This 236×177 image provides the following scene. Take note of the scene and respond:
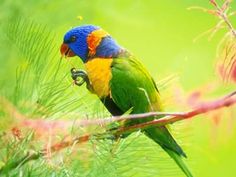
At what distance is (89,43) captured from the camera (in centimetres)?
115

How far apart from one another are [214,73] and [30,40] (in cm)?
24

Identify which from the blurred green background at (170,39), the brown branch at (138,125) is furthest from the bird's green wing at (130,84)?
the blurred green background at (170,39)

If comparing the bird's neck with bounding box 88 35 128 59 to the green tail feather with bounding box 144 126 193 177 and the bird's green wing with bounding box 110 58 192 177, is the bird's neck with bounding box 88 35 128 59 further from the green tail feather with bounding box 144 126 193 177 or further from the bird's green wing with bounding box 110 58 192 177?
the green tail feather with bounding box 144 126 193 177

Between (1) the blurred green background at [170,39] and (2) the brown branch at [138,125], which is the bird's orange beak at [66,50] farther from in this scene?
(1) the blurred green background at [170,39]

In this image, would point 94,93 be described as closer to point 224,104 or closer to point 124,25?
point 224,104

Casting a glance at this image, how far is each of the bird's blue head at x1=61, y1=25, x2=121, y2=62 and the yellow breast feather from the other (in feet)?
0.08

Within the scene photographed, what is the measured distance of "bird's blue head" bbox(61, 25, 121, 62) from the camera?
1.08 meters

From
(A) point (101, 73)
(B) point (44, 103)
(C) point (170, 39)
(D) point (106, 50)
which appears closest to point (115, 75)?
(A) point (101, 73)

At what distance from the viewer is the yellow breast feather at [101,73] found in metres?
1.01

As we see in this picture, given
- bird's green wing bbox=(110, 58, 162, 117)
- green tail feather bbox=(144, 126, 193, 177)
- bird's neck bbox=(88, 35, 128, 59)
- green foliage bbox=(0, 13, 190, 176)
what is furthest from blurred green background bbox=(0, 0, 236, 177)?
green foliage bbox=(0, 13, 190, 176)

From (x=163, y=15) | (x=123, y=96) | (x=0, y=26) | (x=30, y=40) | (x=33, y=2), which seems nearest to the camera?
(x=30, y=40)

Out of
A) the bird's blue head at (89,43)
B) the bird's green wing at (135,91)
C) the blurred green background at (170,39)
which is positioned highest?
the bird's blue head at (89,43)

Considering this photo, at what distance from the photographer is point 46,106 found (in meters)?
0.72

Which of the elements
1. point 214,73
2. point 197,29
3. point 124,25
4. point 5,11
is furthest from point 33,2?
point 197,29
